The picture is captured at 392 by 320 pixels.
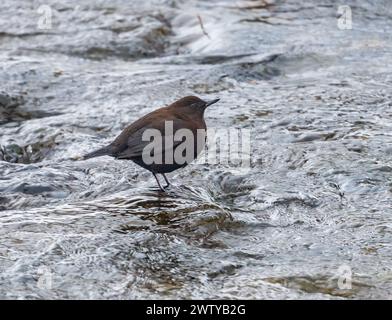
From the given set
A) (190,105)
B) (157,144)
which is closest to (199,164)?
(190,105)

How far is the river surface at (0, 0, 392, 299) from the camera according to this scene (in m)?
4.50

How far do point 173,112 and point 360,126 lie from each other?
1829mm

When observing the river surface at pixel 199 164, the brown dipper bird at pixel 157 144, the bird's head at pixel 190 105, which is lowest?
the river surface at pixel 199 164

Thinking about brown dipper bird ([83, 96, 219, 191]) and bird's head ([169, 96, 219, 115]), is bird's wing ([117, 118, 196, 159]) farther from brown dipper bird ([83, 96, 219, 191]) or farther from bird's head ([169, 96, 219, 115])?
bird's head ([169, 96, 219, 115])

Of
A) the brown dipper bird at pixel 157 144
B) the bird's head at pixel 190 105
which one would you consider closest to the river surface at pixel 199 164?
the brown dipper bird at pixel 157 144

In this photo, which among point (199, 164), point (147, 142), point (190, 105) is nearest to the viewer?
point (147, 142)

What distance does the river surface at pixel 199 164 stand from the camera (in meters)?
4.50

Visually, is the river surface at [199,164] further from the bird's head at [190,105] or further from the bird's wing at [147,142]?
the bird's head at [190,105]

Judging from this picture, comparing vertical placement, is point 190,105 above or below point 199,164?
above

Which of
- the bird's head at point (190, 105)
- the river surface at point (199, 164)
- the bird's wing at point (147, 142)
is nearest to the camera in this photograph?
the river surface at point (199, 164)

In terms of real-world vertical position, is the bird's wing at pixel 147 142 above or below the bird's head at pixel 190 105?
below

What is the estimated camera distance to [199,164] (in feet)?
21.0

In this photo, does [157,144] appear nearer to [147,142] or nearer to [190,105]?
[147,142]

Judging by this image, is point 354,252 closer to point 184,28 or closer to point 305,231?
point 305,231
